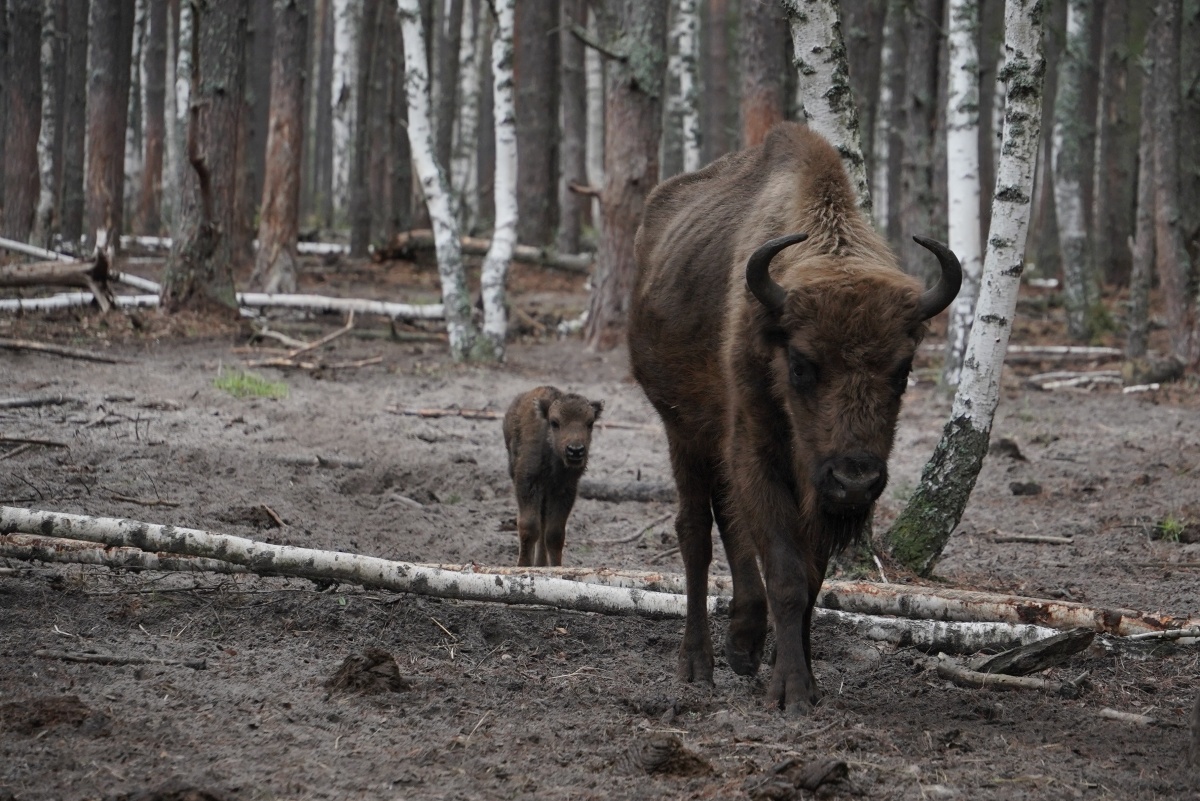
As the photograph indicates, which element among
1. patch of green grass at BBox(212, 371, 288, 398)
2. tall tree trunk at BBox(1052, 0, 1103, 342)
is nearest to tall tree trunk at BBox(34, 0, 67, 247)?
patch of green grass at BBox(212, 371, 288, 398)

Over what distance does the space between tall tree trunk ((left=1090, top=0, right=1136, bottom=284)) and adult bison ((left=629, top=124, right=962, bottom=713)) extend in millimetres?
19666

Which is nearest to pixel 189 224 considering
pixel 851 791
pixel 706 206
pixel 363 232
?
pixel 363 232

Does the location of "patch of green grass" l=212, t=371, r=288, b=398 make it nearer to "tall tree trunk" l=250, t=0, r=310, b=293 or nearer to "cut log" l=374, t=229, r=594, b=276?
"tall tree trunk" l=250, t=0, r=310, b=293

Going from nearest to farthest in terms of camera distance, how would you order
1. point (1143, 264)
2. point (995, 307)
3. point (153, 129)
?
point (995, 307) → point (1143, 264) → point (153, 129)

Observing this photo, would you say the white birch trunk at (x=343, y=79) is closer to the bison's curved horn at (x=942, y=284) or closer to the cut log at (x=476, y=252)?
the cut log at (x=476, y=252)

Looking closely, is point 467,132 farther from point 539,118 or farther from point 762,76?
point 762,76

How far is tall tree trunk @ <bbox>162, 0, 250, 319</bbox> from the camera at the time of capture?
14938 mm

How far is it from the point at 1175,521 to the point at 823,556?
13.5 feet

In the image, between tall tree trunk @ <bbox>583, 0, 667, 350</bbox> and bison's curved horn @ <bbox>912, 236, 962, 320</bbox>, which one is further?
tall tree trunk @ <bbox>583, 0, 667, 350</bbox>

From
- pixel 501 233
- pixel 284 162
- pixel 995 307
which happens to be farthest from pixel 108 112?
pixel 995 307

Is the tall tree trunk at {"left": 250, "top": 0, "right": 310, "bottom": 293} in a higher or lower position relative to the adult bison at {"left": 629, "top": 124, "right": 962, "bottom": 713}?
higher

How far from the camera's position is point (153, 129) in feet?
90.8

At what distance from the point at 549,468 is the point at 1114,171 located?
21.2 meters

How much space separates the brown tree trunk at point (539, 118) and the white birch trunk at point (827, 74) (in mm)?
17539
